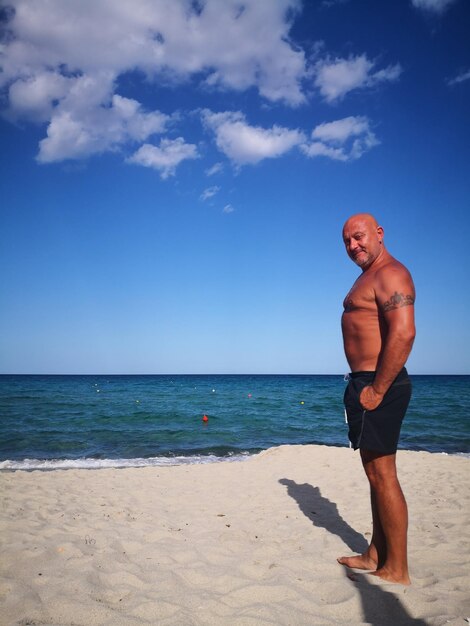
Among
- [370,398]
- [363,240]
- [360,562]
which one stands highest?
[363,240]

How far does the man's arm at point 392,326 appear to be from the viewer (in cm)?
236

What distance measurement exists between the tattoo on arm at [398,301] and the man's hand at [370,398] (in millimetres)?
586

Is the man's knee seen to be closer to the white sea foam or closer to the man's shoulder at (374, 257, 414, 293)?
the man's shoulder at (374, 257, 414, 293)

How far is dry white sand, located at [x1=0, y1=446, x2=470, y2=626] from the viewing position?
2.34 meters

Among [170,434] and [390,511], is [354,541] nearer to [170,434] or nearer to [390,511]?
[390,511]

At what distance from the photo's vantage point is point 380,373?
7.94 ft

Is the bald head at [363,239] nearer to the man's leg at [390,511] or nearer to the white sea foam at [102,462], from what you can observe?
the man's leg at [390,511]

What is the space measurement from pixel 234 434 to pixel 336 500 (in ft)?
27.4

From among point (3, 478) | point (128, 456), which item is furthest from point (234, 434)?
point (3, 478)

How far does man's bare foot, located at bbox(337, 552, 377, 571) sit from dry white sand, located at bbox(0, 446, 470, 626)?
0.23ft

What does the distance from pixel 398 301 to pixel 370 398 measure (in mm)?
A: 703

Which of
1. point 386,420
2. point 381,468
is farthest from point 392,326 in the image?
point 381,468

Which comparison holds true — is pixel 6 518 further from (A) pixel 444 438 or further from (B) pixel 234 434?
(A) pixel 444 438

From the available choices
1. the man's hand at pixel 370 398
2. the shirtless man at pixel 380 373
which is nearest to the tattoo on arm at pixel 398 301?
the shirtless man at pixel 380 373
